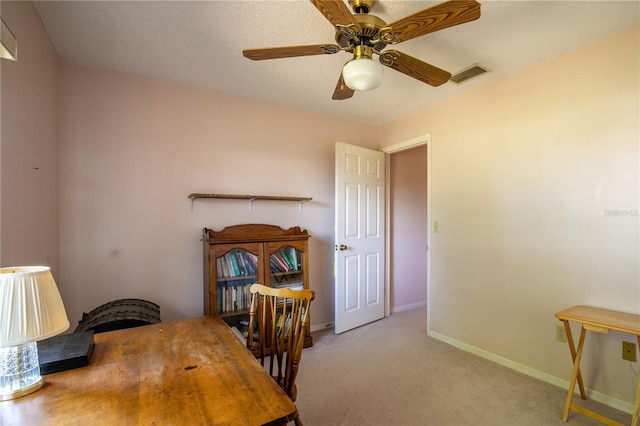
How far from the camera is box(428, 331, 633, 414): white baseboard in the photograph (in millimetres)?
1914

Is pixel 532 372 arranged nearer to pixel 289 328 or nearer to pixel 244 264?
pixel 289 328

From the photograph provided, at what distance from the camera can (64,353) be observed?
1072 millimetres

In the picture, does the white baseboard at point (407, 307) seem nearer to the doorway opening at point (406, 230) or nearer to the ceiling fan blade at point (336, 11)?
the doorway opening at point (406, 230)

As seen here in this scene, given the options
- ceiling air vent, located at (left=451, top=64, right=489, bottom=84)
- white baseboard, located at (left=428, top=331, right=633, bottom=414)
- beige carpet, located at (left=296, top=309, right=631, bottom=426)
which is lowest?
beige carpet, located at (left=296, top=309, right=631, bottom=426)

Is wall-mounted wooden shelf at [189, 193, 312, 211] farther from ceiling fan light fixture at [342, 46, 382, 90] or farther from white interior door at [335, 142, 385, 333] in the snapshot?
ceiling fan light fixture at [342, 46, 382, 90]

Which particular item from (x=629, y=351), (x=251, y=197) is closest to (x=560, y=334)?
(x=629, y=351)

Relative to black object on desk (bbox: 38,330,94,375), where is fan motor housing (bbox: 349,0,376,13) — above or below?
above

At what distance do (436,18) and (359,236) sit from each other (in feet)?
7.88

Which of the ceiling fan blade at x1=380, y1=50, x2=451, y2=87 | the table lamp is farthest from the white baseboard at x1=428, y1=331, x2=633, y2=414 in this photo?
the table lamp

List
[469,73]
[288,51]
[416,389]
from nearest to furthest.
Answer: [288,51] < [416,389] < [469,73]

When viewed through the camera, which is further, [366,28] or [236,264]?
[236,264]

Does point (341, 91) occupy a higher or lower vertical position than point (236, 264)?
higher

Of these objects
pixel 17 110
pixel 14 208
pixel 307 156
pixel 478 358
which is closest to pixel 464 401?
pixel 478 358

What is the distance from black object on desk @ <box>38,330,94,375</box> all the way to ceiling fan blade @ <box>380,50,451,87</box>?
1.89m
